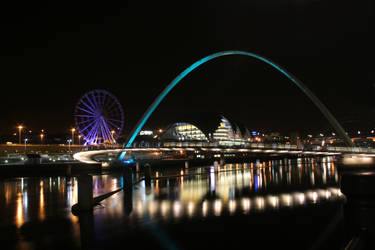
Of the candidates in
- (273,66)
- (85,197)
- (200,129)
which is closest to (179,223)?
(85,197)

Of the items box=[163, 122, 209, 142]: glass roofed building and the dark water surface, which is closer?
the dark water surface

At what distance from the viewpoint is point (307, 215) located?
51.5 ft

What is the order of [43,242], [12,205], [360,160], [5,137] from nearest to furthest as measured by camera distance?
[43,242] → [12,205] → [360,160] → [5,137]

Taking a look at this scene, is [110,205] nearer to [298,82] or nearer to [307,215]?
[307,215]

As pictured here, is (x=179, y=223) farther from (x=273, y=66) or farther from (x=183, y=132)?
(x=183, y=132)

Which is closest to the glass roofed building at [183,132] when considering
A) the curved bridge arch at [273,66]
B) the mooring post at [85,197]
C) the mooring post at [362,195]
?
the curved bridge arch at [273,66]

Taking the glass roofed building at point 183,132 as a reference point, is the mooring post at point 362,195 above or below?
below

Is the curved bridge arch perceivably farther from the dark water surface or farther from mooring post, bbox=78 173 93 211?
mooring post, bbox=78 173 93 211

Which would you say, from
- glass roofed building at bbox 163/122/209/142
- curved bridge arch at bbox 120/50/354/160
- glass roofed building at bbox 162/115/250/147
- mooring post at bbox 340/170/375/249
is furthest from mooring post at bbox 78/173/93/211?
glass roofed building at bbox 163/122/209/142

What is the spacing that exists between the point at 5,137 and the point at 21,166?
331 feet

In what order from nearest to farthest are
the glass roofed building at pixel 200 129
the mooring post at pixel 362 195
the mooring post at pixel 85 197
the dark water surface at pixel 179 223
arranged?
1. the mooring post at pixel 362 195
2. the dark water surface at pixel 179 223
3. the mooring post at pixel 85 197
4. the glass roofed building at pixel 200 129

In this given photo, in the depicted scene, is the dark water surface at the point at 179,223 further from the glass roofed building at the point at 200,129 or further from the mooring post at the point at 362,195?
the glass roofed building at the point at 200,129

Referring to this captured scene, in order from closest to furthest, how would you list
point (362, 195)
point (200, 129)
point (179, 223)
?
1. point (362, 195)
2. point (179, 223)
3. point (200, 129)

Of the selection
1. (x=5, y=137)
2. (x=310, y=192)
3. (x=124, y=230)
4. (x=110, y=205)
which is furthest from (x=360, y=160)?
(x=5, y=137)
